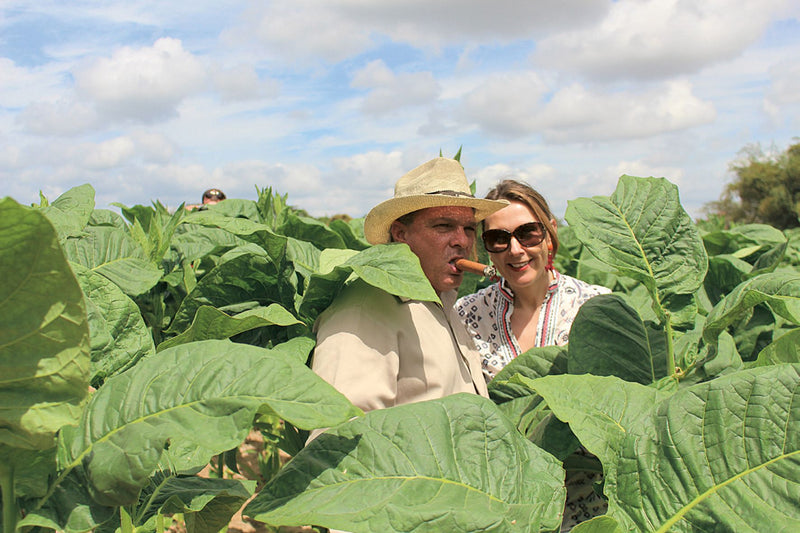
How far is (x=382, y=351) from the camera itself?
2.16m

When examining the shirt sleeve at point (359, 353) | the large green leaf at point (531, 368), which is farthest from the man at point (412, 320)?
the large green leaf at point (531, 368)

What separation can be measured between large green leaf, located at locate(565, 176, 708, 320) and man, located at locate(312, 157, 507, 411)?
2.19 feet

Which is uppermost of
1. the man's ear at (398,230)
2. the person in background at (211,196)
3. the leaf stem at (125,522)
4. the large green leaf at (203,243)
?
the person in background at (211,196)

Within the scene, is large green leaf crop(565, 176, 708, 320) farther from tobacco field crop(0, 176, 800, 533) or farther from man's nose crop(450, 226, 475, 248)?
man's nose crop(450, 226, 475, 248)

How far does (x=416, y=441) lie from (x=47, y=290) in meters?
0.66

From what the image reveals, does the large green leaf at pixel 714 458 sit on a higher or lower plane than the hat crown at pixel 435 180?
lower

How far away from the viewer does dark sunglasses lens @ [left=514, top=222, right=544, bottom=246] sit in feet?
11.2

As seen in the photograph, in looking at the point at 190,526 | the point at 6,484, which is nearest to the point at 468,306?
the point at 190,526

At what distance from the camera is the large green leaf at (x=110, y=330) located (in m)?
1.54

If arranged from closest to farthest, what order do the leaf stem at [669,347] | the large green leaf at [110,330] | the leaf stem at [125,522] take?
the leaf stem at [125,522], the large green leaf at [110,330], the leaf stem at [669,347]

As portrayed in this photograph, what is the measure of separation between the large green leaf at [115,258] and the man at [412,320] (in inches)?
28.9

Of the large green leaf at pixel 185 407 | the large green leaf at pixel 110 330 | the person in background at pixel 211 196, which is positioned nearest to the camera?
the large green leaf at pixel 185 407

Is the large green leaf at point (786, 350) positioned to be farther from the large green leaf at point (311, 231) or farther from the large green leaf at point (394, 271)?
the large green leaf at point (311, 231)

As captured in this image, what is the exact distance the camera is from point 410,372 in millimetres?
2297
